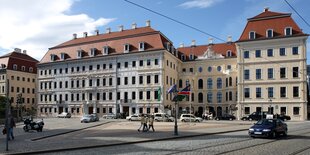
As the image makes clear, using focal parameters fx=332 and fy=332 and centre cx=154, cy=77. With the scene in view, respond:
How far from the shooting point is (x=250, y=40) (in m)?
64.6

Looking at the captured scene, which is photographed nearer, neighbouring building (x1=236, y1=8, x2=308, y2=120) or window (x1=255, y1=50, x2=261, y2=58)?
neighbouring building (x1=236, y1=8, x2=308, y2=120)

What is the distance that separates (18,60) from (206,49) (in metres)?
53.3

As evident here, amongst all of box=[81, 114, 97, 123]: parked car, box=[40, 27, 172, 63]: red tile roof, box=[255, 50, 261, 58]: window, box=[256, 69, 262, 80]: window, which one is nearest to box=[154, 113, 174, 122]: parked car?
box=[81, 114, 97, 123]: parked car

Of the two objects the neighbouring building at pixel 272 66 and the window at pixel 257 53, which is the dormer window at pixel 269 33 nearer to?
the neighbouring building at pixel 272 66

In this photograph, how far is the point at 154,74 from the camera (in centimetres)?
6938

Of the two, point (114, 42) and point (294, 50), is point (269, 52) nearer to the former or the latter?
point (294, 50)

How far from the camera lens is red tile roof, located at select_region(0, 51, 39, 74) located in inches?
3587

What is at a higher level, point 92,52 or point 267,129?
point 92,52

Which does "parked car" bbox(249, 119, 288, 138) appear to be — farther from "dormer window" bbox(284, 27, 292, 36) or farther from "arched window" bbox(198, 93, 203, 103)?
"arched window" bbox(198, 93, 203, 103)

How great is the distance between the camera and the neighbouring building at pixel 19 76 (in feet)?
296

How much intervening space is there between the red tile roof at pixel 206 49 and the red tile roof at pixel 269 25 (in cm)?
957

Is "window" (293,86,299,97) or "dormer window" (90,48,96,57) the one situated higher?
"dormer window" (90,48,96,57)

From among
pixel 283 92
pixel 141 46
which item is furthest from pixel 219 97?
pixel 141 46

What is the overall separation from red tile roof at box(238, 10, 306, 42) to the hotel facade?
23 cm
